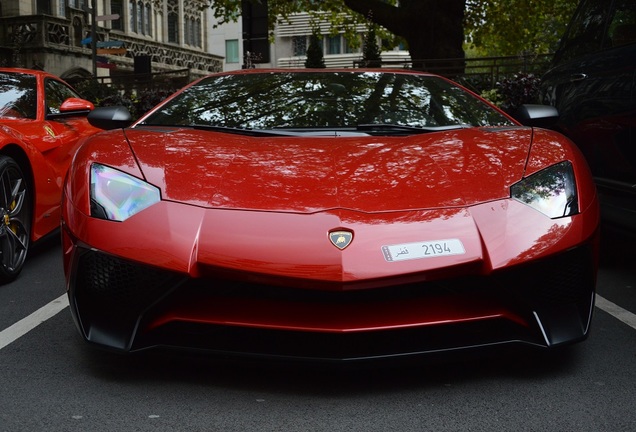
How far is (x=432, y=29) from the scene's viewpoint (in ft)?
59.8

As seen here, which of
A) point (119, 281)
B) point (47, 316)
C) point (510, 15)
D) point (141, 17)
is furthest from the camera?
point (141, 17)

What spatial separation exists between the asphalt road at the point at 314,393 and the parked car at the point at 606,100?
4.24ft

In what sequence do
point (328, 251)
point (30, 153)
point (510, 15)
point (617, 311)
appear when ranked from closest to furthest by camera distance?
point (328, 251)
point (617, 311)
point (30, 153)
point (510, 15)

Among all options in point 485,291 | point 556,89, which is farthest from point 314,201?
point 556,89

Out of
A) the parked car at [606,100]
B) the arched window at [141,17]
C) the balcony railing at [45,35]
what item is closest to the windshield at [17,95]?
the parked car at [606,100]

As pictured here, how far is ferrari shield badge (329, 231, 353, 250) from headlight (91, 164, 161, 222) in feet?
2.10

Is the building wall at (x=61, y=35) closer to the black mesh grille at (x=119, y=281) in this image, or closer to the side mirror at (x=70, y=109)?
the side mirror at (x=70, y=109)

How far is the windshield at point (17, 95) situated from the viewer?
18.4 feet

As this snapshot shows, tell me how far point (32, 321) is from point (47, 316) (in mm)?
99

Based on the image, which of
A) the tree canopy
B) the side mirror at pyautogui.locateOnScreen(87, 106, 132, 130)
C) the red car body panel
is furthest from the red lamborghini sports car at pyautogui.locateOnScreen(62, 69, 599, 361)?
the tree canopy

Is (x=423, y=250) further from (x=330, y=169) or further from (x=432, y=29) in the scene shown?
(x=432, y=29)

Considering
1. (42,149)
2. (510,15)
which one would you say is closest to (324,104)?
(42,149)

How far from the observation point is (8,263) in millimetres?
4797

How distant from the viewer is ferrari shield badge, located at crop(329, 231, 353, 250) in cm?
272
